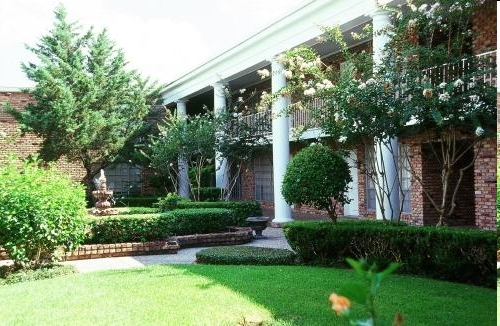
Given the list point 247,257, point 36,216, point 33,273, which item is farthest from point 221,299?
point 36,216

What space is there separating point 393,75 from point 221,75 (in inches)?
417

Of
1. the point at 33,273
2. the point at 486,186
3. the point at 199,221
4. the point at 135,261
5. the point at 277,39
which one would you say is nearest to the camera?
the point at 33,273

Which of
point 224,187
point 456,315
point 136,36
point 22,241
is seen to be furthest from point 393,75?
point 136,36

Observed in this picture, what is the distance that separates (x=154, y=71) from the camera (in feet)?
77.6

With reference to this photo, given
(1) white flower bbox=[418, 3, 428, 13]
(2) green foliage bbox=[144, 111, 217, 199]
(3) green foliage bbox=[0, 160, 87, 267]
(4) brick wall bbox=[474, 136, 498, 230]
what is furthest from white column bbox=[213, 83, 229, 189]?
(1) white flower bbox=[418, 3, 428, 13]

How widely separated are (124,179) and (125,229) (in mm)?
12399

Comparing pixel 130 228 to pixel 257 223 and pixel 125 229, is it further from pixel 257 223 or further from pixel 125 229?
pixel 257 223

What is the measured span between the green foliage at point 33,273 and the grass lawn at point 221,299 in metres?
0.52

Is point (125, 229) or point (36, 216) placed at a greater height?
point (36, 216)

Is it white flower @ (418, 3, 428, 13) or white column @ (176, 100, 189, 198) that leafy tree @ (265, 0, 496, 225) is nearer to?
white flower @ (418, 3, 428, 13)

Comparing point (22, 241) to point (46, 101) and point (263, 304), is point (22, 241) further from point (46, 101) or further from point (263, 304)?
point (46, 101)

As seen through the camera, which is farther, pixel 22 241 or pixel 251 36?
pixel 251 36

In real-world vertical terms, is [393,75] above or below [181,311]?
above

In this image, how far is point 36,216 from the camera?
8688 mm
